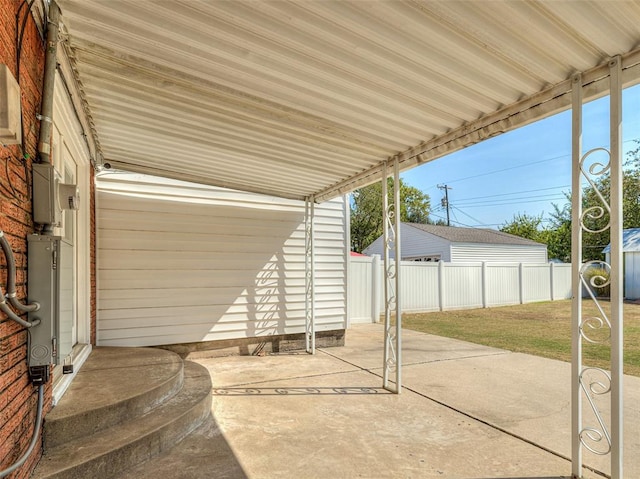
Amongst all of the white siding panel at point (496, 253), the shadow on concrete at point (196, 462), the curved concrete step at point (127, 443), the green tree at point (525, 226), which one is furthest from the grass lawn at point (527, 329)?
the green tree at point (525, 226)

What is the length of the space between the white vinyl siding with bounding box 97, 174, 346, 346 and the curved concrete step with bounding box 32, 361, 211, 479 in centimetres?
226

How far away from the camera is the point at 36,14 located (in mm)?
2213

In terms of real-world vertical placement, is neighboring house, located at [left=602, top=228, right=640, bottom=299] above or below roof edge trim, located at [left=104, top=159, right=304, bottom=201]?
below

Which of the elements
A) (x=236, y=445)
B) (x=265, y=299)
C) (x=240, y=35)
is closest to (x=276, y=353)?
(x=265, y=299)

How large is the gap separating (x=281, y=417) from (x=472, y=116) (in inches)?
132

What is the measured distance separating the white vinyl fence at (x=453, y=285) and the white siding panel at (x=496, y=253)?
354 centimetres

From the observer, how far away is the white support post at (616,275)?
7.54 ft

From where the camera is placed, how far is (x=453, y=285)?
44.8 ft

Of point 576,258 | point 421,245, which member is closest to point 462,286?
point 421,245

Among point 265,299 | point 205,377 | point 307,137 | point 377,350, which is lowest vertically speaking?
point 377,350

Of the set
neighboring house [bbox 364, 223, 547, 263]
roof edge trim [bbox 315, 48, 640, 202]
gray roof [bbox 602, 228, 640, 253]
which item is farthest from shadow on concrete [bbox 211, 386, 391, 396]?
gray roof [bbox 602, 228, 640, 253]

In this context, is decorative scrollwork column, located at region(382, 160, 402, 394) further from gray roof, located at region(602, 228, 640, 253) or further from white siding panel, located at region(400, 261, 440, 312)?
gray roof, located at region(602, 228, 640, 253)

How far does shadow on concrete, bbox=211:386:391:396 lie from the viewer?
14.8 feet

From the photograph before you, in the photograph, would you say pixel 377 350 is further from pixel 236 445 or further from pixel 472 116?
pixel 472 116
